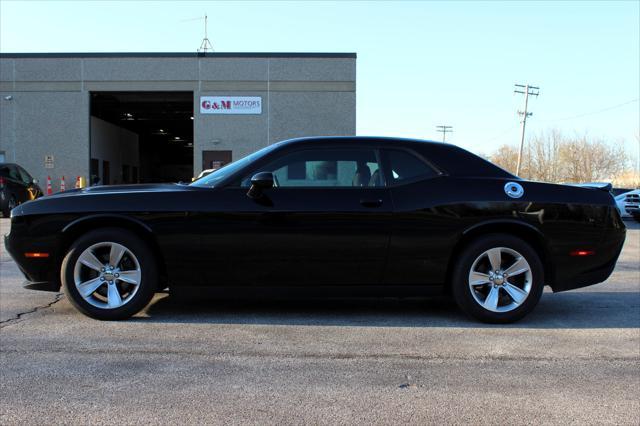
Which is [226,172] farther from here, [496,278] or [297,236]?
[496,278]

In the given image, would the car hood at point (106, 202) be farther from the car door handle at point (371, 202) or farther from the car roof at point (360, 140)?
the car door handle at point (371, 202)

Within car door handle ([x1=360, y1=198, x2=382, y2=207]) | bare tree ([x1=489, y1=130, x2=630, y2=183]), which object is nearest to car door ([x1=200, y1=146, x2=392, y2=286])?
car door handle ([x1=360, y1=198, x2=382, y2=207])

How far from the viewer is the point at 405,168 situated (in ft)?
16.1

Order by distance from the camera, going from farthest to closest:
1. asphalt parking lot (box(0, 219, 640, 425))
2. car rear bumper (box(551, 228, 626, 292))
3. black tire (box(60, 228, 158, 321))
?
car rear bumper (box(551, 228, 626, 292))
black tire (box(60, 228, 158, 321))
asphalt parking lot (box(0, 219, 640, 425))

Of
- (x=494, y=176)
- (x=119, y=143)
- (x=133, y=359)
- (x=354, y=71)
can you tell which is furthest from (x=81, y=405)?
(x=119, y=143)

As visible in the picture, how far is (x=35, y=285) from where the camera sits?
185 inches

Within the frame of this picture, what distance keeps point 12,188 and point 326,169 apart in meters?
16.6

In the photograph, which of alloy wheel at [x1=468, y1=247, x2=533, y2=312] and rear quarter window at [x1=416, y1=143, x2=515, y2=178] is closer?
alloy wheel at [x1=468, y1=247, x2=533, y2=312]

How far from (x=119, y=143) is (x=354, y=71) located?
56.3ft

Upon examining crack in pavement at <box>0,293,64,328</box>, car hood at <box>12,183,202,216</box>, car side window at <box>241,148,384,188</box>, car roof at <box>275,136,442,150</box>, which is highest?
car roof at <box>275,136,442,150</box>

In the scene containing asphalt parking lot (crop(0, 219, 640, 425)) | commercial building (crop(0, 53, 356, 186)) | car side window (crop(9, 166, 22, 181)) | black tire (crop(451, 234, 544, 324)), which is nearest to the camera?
asphalt parking lot (crop(0, 219, 640, 425))

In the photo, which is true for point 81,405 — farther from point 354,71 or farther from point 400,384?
Answer: point 354,71

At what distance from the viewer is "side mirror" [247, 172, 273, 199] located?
14.8ft

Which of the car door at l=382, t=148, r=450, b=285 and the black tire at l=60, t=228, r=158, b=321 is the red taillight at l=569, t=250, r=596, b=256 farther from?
the black tire at l=60, t=228, r=158, b=321
